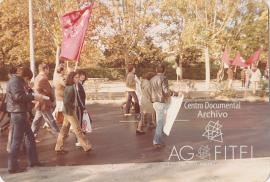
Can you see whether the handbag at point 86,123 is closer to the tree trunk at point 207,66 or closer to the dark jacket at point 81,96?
the dark jacket at point 81,96

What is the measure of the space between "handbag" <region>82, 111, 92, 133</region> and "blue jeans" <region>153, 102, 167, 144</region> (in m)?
0.69

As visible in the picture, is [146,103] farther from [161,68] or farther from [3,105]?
[3,105]

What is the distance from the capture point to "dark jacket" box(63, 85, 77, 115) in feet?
18.6

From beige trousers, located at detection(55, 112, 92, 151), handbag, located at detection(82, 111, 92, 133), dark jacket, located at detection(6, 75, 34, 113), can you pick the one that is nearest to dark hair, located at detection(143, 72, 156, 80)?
handbag, located at detection(82, 111, 92, 133)

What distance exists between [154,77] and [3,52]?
1525 mm

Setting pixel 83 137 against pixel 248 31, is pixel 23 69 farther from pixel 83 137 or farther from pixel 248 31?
pixel 248 31

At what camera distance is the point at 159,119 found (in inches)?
226

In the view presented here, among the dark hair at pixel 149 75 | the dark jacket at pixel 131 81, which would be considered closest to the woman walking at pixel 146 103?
the dark hair at pixel 149 75

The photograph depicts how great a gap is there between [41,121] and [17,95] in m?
0.39

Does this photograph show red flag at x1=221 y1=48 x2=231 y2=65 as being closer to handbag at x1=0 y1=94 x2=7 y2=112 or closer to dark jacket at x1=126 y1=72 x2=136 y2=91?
dark jacket at x1=126 y1=72 x2=136 y2=91

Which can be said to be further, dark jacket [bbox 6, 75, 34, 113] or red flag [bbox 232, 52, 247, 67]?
red flag [bbox 232, 52, 247, 67]

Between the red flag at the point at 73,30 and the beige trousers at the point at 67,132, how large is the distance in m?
0.64

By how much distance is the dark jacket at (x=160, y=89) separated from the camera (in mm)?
5613

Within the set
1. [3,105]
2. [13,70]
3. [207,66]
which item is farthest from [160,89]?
[3,105]
